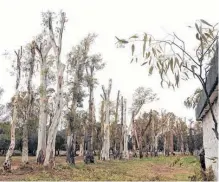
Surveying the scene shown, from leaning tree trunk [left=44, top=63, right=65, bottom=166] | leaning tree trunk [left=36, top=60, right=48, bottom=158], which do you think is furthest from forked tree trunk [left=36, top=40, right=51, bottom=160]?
leaning tree trunk [left=44, top=63, right=65, bottom=166]

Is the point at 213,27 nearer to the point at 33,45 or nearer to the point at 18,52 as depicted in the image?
the point at 18,52

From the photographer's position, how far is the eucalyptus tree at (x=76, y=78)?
26.3m

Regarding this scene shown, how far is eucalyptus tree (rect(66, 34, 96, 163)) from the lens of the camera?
26.3 m

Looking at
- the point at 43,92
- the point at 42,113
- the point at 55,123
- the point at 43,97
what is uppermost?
the point at 43,92

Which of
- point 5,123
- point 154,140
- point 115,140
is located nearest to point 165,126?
point 154,140

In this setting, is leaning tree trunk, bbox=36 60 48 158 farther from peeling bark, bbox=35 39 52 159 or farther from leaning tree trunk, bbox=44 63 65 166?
leaning tree trunk, bbox=44 63 65 166

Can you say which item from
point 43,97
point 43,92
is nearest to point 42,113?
point 43,97

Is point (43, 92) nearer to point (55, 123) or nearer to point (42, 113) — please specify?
point (42, 113)

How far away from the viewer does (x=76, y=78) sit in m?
26.7

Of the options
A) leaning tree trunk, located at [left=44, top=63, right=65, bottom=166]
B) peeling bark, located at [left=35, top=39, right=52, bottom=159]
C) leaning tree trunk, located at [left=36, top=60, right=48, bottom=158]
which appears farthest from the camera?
leaning tree trunk, located at [left=36, top=60, right=48, bottom=158]

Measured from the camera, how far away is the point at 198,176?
224 inches

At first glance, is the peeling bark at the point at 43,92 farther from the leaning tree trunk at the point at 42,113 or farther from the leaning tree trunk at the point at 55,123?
the leaning tree trunk at the point at 55,123

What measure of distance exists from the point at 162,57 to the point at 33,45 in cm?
2281

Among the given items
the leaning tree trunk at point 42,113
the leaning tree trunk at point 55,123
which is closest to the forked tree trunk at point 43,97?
the leaning tree trunk at point 42,113
